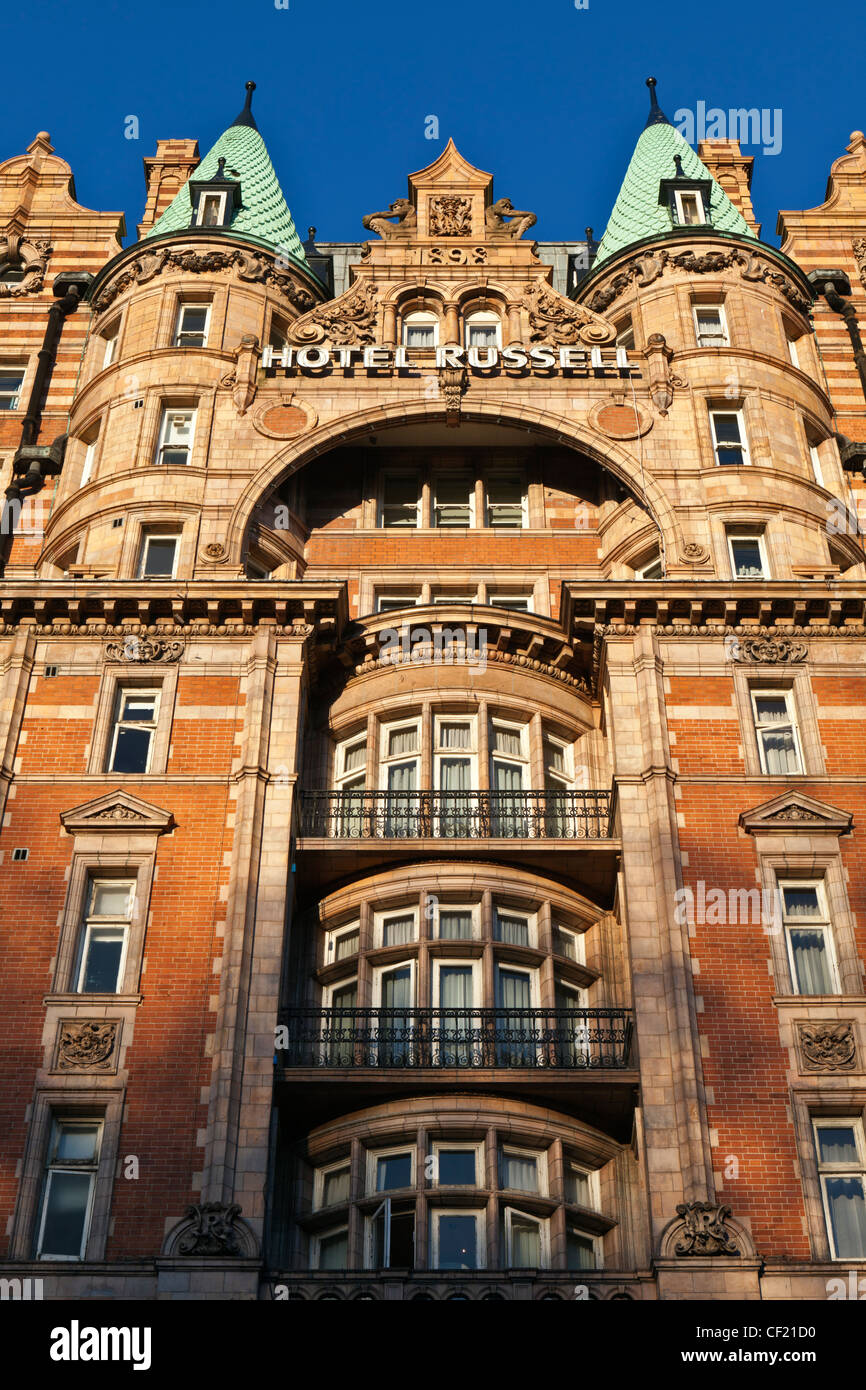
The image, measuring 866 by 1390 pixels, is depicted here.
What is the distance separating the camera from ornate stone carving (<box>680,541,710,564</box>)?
122 feet

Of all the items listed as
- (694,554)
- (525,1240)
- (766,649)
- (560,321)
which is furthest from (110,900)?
(560,321)

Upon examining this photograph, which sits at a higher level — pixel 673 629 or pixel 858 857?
pixel 673 629

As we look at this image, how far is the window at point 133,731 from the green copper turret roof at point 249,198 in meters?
14.3

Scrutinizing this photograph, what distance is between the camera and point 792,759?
3400 cm

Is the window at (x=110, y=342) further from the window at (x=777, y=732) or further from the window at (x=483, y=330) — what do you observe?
the window at (x=777, y=732)

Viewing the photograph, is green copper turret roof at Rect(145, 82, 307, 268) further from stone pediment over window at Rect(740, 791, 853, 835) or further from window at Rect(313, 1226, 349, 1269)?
window at Rect(313, 1226, 349, 1269)

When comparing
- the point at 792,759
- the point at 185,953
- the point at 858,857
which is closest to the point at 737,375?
the point at 792,759

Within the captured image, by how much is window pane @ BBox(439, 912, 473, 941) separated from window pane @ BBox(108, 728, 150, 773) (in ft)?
20.1

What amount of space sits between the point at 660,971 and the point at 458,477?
1516cm

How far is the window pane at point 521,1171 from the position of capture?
29.2 m

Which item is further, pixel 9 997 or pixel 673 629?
pixel 673 629

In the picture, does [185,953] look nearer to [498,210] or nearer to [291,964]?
[291,964]

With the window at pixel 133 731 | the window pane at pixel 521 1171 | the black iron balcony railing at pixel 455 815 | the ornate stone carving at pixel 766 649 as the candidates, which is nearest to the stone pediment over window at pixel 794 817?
the black iron balcony railing at pixel 455 815

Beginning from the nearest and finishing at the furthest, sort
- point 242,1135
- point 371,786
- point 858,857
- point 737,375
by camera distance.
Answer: point 242,1135
point 858,857
point 371,786
point 737,375
